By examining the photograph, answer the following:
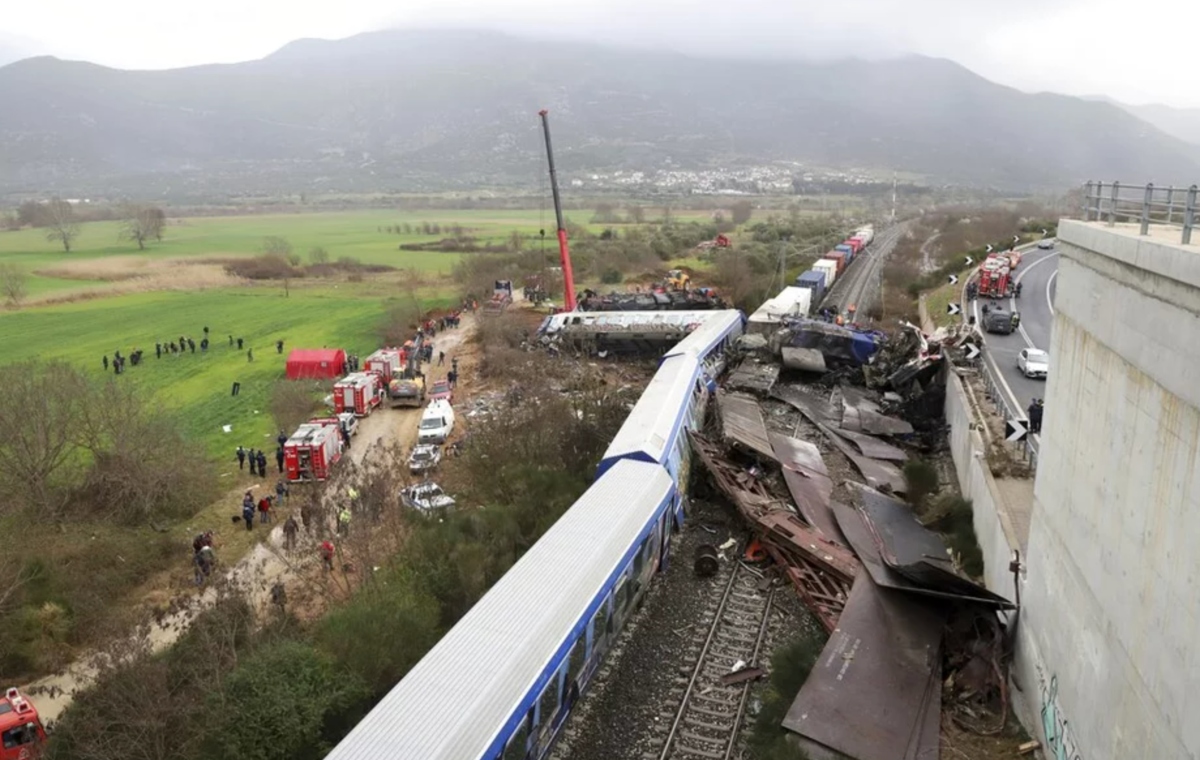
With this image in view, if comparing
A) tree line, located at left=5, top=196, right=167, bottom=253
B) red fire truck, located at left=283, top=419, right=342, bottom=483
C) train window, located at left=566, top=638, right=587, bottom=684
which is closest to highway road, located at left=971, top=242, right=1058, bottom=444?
train window, located at left=566, top=638, right=587, bottom=684

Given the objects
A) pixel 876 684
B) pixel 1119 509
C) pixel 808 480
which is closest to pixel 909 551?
pixel 808 480

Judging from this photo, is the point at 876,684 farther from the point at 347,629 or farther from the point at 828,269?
the point at 828,269

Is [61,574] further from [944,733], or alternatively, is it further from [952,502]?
[952,502]

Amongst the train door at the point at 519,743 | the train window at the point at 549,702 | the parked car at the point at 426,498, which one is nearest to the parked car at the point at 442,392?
the parked car at the point at 426,498

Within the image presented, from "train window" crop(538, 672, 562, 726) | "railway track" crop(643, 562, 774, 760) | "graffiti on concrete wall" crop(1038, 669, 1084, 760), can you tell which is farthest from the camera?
"railway track" crop(643, 562, 774, 760)

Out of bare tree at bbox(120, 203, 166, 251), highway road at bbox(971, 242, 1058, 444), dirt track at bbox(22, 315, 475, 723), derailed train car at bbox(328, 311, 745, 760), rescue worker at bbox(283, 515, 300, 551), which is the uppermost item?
bare tree at bbox(120, 203, 166, 251)

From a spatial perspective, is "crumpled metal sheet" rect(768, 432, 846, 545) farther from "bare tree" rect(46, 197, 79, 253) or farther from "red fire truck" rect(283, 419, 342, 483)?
"bare tree" rect(46, 197, 79, 253)

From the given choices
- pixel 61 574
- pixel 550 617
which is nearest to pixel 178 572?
pixel 61 574
